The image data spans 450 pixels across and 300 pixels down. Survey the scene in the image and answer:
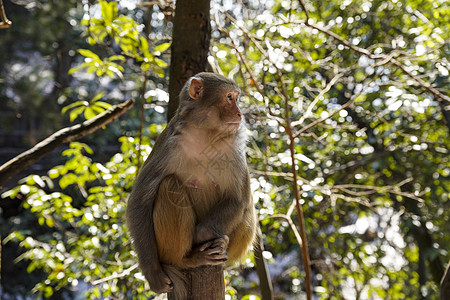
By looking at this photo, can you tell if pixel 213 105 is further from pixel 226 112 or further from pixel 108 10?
pixel 108 10

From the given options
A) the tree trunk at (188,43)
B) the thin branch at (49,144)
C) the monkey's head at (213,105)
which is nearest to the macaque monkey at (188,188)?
the monkey's head at (213,105)

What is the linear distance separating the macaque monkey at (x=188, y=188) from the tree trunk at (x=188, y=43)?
41 cm

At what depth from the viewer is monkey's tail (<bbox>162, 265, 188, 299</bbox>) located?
2.27m

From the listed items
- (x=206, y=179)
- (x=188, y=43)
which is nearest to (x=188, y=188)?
(x=206, y=179)

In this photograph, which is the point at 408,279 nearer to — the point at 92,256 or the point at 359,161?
the point at 359,161

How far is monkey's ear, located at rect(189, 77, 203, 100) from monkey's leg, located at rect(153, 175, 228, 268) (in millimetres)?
447

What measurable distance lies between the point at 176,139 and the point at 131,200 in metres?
0.41

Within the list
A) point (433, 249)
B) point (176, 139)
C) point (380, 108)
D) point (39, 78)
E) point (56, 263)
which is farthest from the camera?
point (39, 78)

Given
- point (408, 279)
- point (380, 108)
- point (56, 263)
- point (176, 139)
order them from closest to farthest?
1. point (176, 139)
2. point (56, 263)
3. point (380, 108)
4. point (408, 279)

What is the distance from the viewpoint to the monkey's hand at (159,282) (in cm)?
231

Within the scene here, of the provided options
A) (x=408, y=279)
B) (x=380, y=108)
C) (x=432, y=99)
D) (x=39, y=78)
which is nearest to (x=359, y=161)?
(x=380, y=108)

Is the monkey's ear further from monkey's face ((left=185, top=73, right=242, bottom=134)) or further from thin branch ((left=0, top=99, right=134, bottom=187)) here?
thin branch ((left=0, top=99, right=134, bottom=187))

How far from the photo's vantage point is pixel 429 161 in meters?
4.67

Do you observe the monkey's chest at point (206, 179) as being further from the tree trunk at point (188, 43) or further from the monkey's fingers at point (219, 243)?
the tree trunk at point (188, 43)
